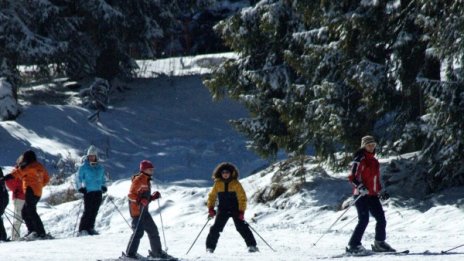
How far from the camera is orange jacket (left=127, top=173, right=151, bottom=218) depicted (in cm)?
1262

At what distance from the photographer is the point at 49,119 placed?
28.8 metres

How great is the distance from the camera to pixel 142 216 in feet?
40.9

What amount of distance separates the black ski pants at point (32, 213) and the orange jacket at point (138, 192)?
4.67 meters

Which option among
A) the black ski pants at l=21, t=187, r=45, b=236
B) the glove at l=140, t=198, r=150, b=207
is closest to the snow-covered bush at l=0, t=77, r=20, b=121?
the black ski pants at l=21, t=187, r=45, b=236

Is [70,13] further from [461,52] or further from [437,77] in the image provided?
[461,52]

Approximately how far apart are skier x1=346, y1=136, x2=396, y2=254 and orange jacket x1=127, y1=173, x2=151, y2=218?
2.58 m

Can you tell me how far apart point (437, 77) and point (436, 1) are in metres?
2.47

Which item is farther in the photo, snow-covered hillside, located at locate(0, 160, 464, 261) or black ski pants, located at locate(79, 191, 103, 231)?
black ski pants, located at locate(79, 191, 103, 231)

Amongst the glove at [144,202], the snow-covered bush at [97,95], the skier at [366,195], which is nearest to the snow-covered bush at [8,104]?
the snow-covered bush at [97,95]

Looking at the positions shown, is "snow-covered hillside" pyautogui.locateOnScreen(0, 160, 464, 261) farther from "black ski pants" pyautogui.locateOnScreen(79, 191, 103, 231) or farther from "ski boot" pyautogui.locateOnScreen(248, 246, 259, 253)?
"black ski pants" pyautogui.locateOnScreen(79, 191, 103, 231)

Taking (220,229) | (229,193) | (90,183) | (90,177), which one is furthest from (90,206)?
(229,193)

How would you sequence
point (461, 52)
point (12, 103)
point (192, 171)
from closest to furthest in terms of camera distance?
point (461, 52) → point (192, 171) → point (12, 103)

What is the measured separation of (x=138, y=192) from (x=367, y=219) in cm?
290

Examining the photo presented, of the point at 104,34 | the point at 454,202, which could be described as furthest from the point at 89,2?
the point at 454,202
